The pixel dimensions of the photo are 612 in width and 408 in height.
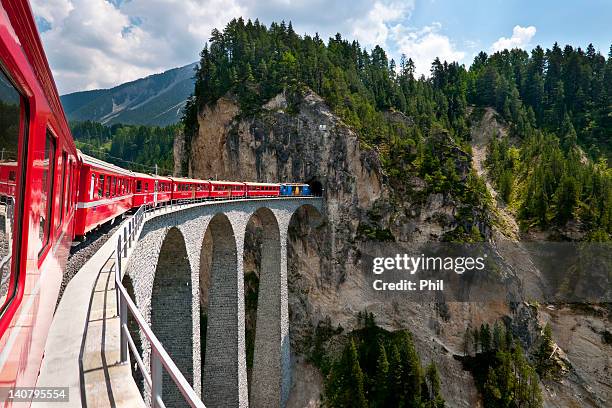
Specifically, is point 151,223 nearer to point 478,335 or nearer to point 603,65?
point 478,335

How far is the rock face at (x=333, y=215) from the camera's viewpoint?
33.6m

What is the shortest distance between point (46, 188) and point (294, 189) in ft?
90.0

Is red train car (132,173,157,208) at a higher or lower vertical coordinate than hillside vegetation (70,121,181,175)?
lower

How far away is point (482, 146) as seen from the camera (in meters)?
59.9

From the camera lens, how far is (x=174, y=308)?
12.1m

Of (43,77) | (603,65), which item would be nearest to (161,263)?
(43,77)

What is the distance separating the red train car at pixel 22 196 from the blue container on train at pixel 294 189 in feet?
82.8

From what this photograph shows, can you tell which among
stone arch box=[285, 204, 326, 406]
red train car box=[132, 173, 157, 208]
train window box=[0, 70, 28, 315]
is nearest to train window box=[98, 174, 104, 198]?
red train car box=[132, 173, 157, 208]

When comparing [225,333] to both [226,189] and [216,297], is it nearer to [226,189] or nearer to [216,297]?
[216,297]

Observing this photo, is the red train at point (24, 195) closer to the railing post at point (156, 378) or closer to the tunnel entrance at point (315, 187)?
the railing post at point (156, 378)

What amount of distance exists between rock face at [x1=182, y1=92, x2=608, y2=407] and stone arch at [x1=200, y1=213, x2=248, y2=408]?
55.2 ft

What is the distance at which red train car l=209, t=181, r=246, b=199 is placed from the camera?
58.7 feet

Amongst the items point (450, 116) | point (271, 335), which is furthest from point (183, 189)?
point (450, 116)

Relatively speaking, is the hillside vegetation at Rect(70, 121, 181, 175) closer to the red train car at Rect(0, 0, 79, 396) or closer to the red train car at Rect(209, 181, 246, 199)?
the red train car at Rect(209, 181, 246, 199)
